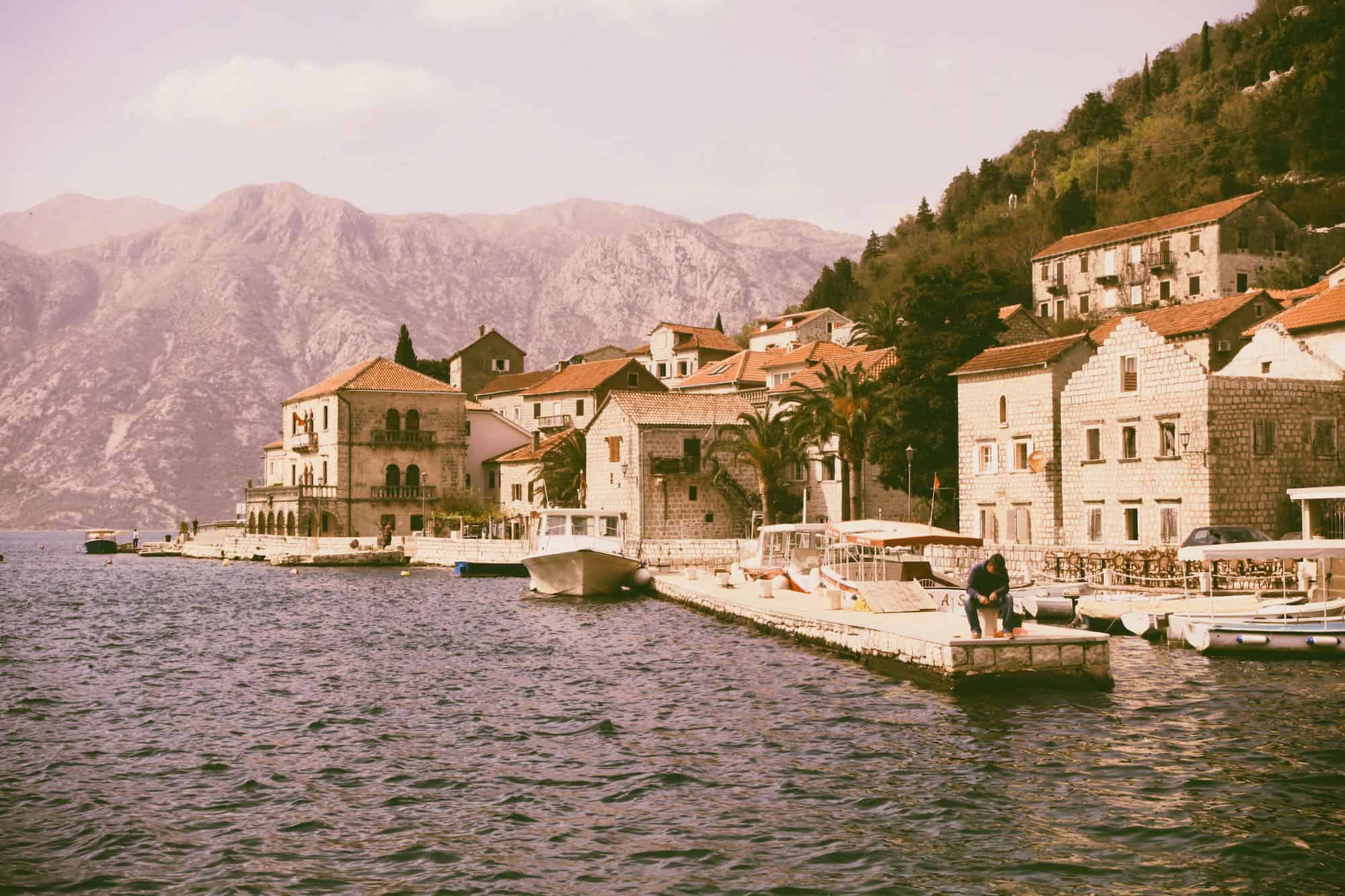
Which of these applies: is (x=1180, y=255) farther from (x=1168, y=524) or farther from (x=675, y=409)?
(x=1168, y=524)

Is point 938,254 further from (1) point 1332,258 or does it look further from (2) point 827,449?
(2) point 827,449

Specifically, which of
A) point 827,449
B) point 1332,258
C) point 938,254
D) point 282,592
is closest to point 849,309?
point 938,254

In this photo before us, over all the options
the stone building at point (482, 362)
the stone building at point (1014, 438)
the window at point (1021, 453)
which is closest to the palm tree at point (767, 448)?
the stone building at point (1014, 438)

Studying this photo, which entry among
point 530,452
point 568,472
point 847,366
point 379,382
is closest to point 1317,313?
point 847,366

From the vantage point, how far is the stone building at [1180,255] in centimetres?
7331

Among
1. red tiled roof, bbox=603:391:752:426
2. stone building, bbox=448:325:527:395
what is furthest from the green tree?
red tiled roof, bbox=603:391:752:426

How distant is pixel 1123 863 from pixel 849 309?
317 ft

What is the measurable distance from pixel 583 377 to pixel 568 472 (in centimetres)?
2264

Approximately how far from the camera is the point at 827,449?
205ft

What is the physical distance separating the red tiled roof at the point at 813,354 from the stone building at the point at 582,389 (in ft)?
41.1

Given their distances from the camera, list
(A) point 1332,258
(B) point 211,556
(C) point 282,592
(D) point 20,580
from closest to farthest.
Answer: (C) point 282,592 → (D) point 20,580 → (A) point 1332,258 → (B) point 211,556

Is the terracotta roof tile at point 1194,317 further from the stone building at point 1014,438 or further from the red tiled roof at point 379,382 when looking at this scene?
the red tiled roof at point 379,382

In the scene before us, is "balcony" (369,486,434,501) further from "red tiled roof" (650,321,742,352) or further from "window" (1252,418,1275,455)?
"window" (1252,418,1275,455)

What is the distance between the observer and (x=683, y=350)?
329 feet
